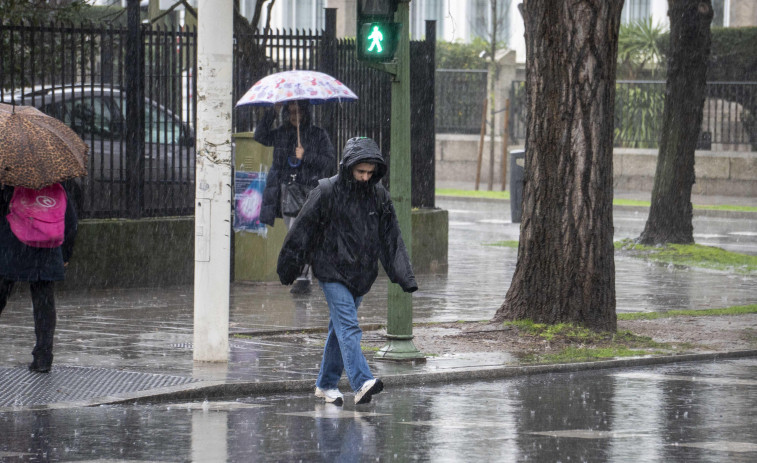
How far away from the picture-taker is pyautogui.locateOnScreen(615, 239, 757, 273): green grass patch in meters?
17.6

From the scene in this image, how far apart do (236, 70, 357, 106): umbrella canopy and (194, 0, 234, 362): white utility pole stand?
140 inches

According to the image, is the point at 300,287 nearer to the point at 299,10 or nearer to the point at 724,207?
the point at 724,207

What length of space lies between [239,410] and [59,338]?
304 centimetres

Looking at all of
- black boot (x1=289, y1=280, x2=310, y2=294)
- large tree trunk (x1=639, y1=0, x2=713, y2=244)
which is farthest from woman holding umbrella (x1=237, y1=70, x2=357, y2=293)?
large tree trunk (x1=639, y1=0, x2=713, y2=244)

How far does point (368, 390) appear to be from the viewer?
7.93 m

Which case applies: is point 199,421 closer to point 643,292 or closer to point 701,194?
point 643,292

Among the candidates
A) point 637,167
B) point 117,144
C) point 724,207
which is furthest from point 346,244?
point 637,167

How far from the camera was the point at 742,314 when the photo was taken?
12852mm

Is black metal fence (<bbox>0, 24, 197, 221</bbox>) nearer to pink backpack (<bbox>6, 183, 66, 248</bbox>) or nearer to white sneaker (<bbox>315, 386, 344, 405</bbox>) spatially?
pink backpack (<bbox>6, 183, 66, 248</bbox>)

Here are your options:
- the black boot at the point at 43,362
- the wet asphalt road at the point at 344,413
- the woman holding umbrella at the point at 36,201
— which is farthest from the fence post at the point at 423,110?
the black boot at the point at 43,362

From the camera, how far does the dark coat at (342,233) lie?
26.1 feet

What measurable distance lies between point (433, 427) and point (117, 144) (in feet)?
24.6

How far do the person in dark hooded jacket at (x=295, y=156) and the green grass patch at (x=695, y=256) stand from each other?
631 cm

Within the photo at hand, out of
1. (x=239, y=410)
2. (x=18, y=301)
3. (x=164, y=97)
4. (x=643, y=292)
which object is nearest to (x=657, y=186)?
(x=643, y=292)
